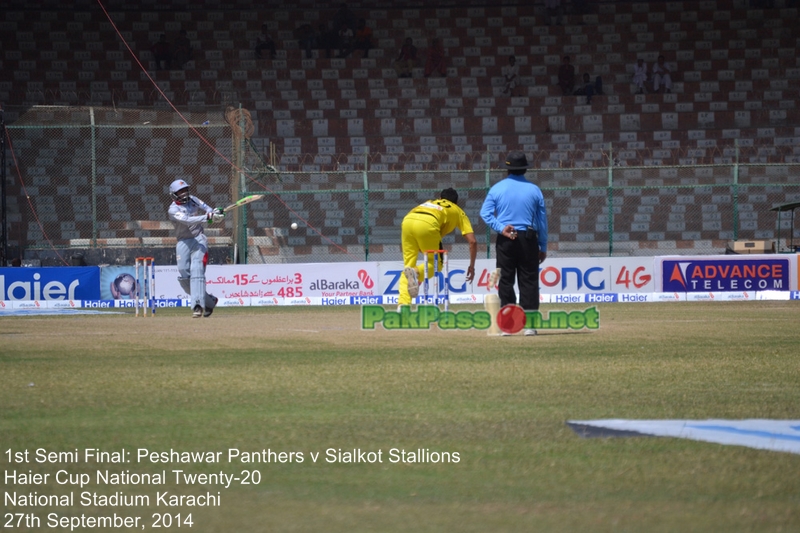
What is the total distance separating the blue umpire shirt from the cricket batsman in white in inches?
197

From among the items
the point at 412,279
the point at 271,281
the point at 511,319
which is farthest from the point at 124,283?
the point at 511,319

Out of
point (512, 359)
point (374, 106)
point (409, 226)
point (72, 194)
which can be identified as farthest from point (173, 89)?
point (512, 359)

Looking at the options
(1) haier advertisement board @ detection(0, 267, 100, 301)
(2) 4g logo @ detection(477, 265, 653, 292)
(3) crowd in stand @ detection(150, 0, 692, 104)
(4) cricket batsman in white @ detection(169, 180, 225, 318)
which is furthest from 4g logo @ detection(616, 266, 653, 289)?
(3) crowd in stand @ detection(150, 0, 692, 104)

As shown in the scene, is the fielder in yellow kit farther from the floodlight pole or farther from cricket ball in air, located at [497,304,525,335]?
the floodlight pole

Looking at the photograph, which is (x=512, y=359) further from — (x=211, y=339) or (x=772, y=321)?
(x=772, y=321)

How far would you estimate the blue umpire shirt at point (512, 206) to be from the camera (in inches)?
421

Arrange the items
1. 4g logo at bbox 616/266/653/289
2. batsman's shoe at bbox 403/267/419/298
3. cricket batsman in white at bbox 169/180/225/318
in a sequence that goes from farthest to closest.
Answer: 1. 4g logo at bbox 616/266/653/289
2. cricket batsman in white at bbox 169/180/225/318
3. batsman's shoe at bbox 403/267/419/298

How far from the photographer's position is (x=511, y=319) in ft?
35.7

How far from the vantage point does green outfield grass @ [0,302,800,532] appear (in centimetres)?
386

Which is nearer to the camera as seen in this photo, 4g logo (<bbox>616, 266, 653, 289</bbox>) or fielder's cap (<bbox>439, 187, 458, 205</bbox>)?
fielder's cap (<bbox>439, 187, 458, 205</bbox>)

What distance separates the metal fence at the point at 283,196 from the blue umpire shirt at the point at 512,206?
11668 mm

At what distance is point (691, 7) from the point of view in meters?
35.6

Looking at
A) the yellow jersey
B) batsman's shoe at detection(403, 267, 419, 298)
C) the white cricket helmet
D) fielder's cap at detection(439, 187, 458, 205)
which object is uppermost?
the white cricket helmet

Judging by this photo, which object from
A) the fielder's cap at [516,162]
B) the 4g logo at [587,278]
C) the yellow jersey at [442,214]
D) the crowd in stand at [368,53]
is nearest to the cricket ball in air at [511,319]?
the fielder's cap at [516,162]
